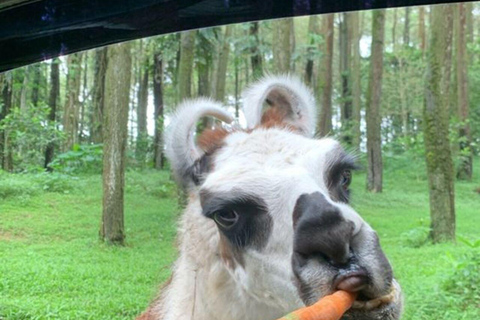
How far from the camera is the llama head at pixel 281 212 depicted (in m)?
1.08

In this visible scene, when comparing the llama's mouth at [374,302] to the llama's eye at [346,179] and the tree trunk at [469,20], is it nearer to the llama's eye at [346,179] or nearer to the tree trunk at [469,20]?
the llama's eye at [346,179]

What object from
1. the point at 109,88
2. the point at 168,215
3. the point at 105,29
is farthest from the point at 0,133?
the point at 168,215

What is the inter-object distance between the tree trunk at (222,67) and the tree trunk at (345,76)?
506 mm

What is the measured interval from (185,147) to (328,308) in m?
0.72

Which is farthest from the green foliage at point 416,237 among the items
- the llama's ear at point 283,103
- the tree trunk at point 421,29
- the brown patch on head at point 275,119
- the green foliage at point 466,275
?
the tree trunk at point 421,29

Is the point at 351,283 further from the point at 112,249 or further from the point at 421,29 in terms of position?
the point at 421,29

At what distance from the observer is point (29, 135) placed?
2.24m

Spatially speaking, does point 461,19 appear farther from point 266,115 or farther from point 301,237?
point 301,237

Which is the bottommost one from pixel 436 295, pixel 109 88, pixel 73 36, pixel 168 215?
pixel 436 295

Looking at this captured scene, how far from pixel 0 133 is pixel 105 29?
2.37ft

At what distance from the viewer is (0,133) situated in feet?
7.45

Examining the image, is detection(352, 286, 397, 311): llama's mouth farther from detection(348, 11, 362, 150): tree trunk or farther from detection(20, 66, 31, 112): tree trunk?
detection(20, 66, 31, 112): tree trunk

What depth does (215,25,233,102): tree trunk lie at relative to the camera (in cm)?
211

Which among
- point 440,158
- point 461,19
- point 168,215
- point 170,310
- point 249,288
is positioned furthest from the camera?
point 461,19
